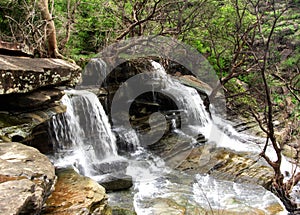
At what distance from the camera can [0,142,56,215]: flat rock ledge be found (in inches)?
86.1

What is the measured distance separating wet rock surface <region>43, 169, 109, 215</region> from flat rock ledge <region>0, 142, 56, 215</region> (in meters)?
0.41

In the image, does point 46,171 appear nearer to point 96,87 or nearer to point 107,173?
point 107,173

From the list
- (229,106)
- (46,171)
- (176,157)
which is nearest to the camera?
(46,171)

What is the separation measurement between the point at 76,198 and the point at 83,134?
3.49m

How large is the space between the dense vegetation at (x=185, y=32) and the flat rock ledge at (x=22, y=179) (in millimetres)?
4170

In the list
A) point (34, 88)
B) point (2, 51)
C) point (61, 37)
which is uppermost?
point (61, 37)

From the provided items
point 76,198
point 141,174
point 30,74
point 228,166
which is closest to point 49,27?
point 30,74

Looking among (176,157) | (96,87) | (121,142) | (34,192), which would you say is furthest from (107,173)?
(34,192)

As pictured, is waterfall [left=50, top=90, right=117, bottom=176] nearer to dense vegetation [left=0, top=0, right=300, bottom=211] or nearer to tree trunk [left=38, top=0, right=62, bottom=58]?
tree trunk [left=38, top=0, right=62, bottom=58]

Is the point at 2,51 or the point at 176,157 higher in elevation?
the point at 2,51

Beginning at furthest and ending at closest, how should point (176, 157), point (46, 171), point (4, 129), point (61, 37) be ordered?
point (61, 37)
point (176, 157)
point (4, 129)
point (46, 171)

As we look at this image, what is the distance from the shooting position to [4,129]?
418cm

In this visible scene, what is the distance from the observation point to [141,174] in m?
6.70

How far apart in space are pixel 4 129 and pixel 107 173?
8.61 feet
